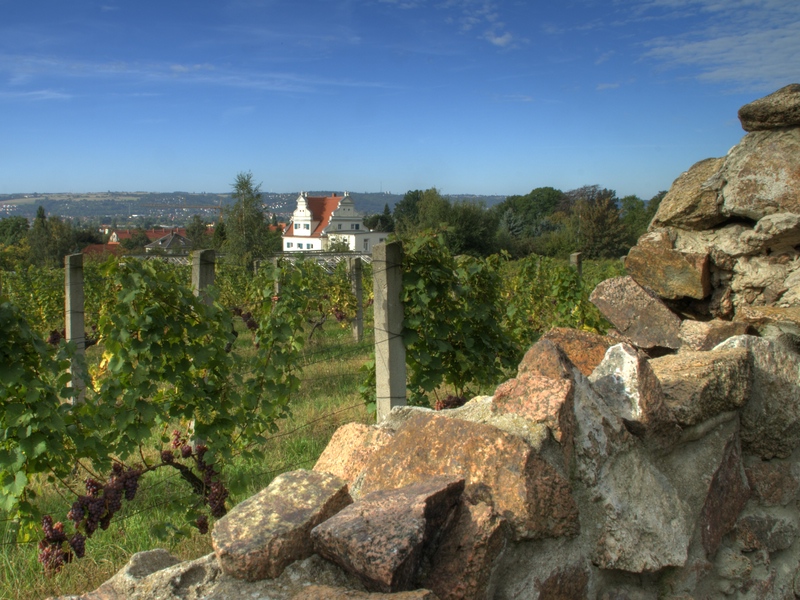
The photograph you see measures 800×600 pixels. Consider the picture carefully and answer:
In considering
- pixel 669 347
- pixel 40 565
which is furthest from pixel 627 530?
pixel 40 565

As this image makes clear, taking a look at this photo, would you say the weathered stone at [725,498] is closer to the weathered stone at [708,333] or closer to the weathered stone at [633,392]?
the weathered stone at [633,392]

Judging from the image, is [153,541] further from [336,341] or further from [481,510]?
[336,341]

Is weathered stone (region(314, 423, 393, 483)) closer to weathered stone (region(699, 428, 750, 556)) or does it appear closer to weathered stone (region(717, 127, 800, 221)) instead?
weathered stone (region(699, 428, 750, 556))

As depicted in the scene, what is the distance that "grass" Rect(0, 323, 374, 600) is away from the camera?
3.11 m

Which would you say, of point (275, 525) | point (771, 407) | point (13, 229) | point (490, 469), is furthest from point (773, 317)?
point (13, 229)

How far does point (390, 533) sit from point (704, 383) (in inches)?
55.0

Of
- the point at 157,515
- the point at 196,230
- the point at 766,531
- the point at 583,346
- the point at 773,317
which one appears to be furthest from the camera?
the point at 196,230

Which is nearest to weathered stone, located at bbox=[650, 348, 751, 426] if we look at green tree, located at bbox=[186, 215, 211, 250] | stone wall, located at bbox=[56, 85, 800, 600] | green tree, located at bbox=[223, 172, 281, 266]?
stone wall, located at bbox=[56, 85, 800, 600]

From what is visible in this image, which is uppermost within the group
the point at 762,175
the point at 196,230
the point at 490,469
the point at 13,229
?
the point at 13,229

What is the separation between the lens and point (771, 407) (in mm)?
2500

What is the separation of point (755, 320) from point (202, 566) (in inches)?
107

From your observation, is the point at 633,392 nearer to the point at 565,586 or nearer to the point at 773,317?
the point at 565,586

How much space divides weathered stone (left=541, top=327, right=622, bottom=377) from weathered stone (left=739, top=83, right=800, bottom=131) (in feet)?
4.65

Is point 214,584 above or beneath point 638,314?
beneath
